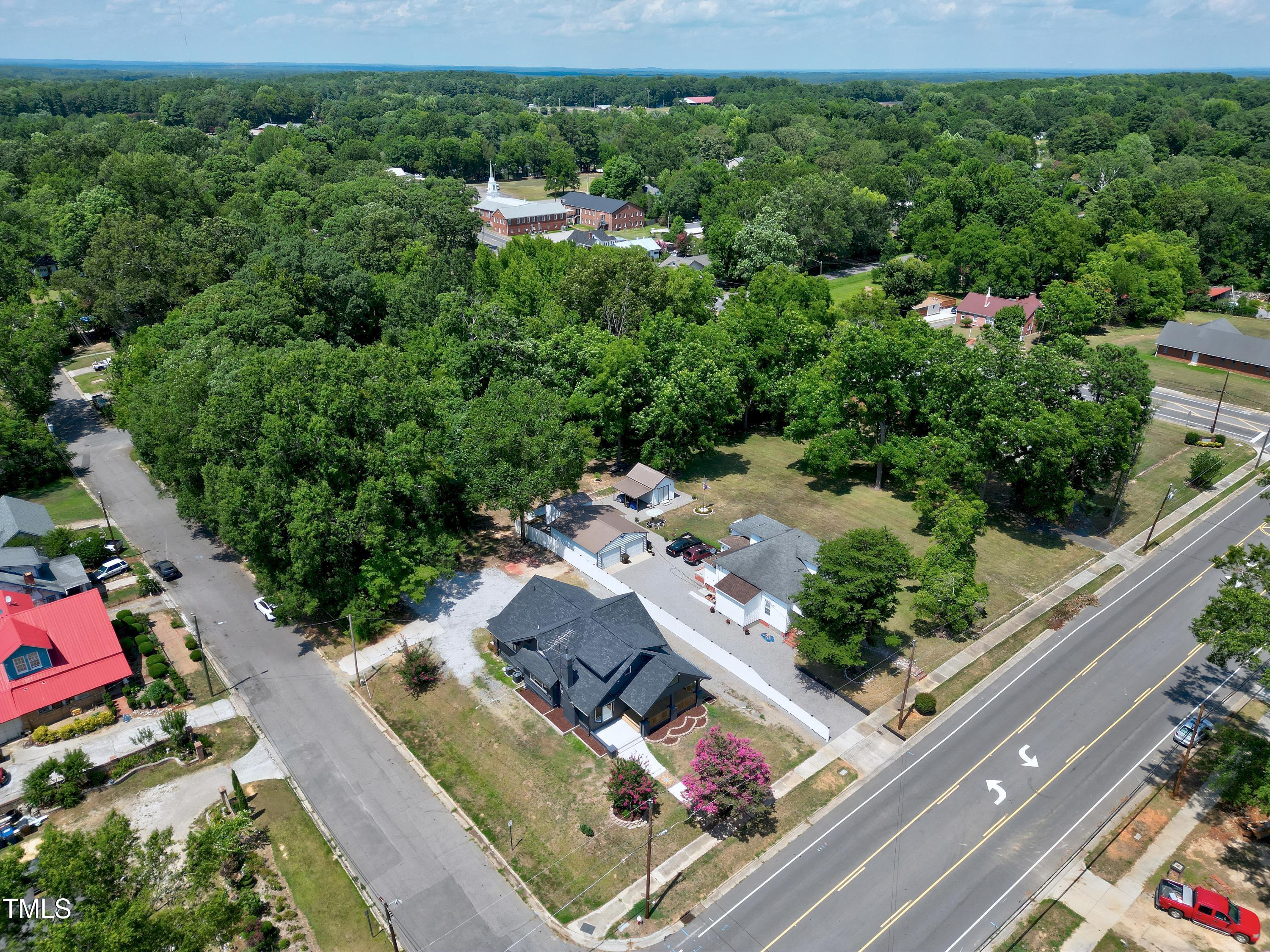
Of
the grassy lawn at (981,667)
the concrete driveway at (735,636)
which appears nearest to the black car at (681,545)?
the concrete driveway at (735,636)

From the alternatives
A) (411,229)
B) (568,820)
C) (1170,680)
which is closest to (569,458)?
(568,820)

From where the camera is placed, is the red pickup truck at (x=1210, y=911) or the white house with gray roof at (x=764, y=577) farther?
the white house with gray roof at (x=764, y=577)

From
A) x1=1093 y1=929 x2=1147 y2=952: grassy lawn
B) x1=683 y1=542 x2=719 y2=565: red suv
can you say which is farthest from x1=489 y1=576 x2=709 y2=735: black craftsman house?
x1=1093 y1=929 x2=1147 y2=952: grassy lawn

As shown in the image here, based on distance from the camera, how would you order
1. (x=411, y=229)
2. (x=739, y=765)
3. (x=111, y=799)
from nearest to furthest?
1. (x=739, y=765)
2. (x=111, y=799)
3. (x=411, y=229)

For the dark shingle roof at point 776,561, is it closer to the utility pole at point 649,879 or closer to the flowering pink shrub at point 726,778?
the flowering pink shrub at point 726,778

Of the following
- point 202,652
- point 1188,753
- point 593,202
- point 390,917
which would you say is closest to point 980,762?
point 1188,753

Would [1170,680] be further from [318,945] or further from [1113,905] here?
[318,945]
